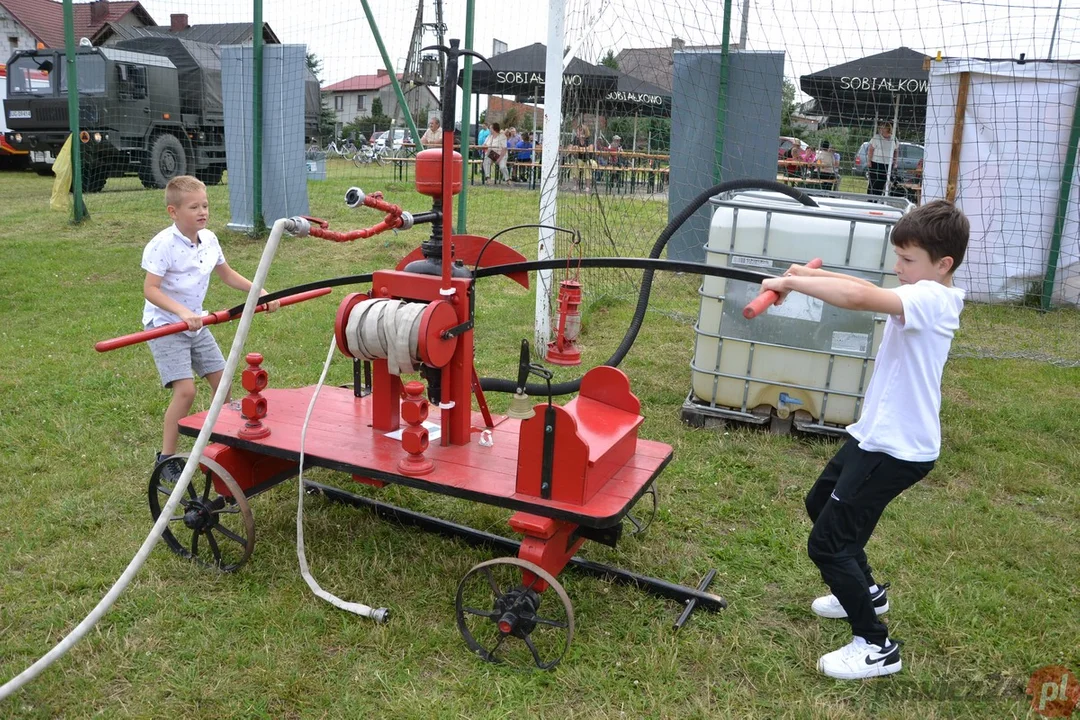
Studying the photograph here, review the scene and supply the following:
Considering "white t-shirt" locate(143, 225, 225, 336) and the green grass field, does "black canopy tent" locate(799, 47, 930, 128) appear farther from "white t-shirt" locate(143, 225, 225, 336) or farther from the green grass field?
"white t-shirt" locate(143, 225, 225, 336)

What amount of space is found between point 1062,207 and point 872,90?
241 cm

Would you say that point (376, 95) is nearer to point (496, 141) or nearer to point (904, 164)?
point (496, 141)

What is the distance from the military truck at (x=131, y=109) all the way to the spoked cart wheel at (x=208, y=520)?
10.7 meters

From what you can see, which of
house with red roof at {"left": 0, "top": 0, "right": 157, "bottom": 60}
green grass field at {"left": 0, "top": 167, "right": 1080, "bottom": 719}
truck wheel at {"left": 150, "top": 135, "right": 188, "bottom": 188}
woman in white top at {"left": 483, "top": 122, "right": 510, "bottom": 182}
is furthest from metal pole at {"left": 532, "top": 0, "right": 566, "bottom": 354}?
house with red roof at {"left": 0, "top": 0, "right": 157, "bottom": 60}

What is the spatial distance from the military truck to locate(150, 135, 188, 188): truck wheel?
0.06 feet

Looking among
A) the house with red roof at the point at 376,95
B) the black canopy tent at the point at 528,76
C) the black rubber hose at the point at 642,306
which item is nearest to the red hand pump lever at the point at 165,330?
Result: the black rubber hose at the point at 642,306

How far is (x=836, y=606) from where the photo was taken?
3096 millimetres

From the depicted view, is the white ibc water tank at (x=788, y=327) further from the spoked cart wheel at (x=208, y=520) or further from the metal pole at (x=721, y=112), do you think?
the metal pole at (x=721, y=112)

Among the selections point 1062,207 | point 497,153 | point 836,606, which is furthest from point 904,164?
point 836,606

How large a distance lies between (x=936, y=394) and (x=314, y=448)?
7.27ft

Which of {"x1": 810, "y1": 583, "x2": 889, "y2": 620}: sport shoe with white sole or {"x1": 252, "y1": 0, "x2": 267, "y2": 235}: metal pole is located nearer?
{"x1": 810, "y1": 583, "x2": 889, "y2": 620}: sport shoe with white sole

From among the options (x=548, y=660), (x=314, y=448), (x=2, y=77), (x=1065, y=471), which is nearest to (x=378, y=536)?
(x=314, y=448)

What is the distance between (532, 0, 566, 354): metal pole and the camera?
547cm

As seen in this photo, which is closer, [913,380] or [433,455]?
[913,380]
